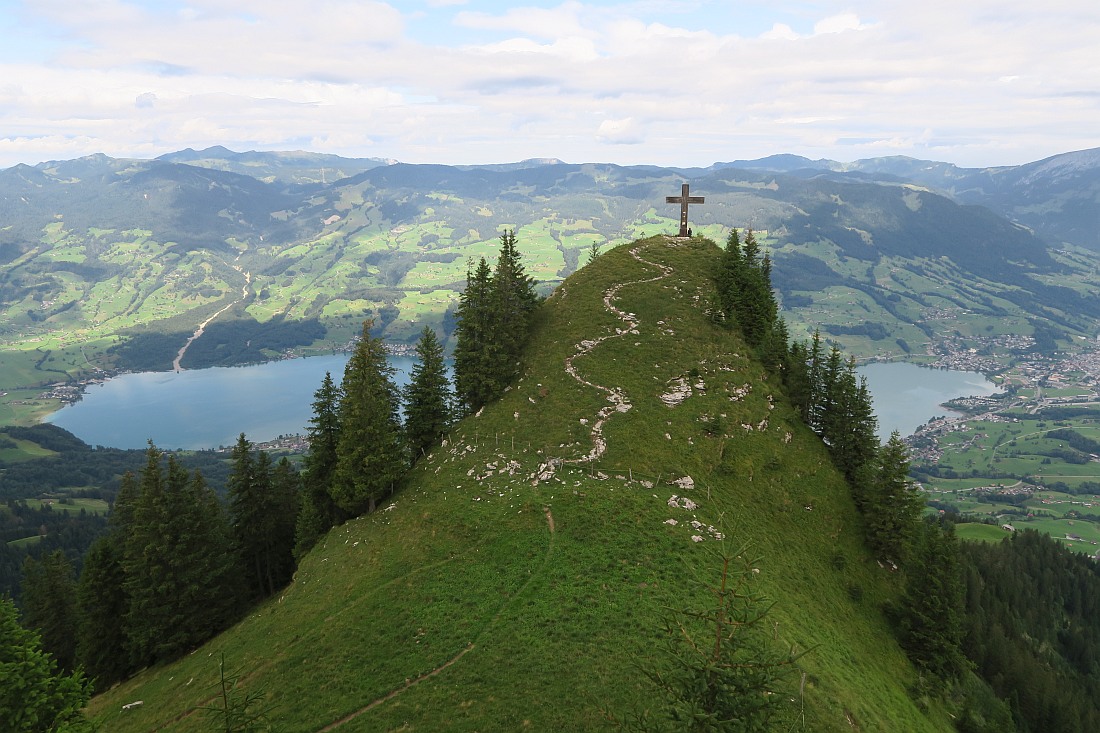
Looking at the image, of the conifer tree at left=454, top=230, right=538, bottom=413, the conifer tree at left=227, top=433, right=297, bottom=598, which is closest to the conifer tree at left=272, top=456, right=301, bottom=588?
the conifer tree at left=227, top=433, right=297, bottom=598

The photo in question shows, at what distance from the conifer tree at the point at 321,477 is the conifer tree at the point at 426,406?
7.53 meters

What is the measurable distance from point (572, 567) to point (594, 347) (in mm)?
28813

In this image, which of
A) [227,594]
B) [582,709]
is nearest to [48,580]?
[227,594]

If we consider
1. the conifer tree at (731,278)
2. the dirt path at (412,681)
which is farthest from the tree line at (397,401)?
the conifer tree at (731,278)

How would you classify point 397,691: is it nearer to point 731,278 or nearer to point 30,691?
point 30,691

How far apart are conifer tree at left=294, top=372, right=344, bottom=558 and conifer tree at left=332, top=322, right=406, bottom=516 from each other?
2.64 meters

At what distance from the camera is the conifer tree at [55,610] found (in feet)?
174

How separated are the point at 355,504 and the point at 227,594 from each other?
14.7 m

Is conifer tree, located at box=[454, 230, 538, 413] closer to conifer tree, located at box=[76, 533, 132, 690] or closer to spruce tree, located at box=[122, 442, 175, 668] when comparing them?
spruce tree, located at box=[122, 442, 175, 668]

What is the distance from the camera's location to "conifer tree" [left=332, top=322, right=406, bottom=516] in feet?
162

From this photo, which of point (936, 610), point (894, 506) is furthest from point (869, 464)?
point (936, 610)

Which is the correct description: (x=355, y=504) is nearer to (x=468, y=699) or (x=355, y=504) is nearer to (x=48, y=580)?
(x=468, y=699)

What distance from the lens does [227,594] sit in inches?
1977

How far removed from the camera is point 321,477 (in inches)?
2153
